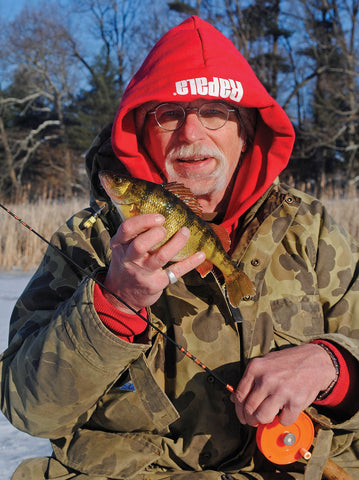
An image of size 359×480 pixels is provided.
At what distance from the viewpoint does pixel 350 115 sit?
2677 centimetres

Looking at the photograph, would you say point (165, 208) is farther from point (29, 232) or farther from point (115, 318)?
point (29, 232)

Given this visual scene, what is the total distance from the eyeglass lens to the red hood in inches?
2.4

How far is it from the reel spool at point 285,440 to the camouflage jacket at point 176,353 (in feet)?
0.20

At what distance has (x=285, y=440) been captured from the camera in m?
1.64

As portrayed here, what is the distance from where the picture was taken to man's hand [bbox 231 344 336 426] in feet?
5.19

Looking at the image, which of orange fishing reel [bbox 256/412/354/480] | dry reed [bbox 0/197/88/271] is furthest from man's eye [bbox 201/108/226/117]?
dry reed [bbox 0/197/88/271]

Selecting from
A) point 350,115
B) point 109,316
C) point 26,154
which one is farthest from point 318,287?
point 26,154

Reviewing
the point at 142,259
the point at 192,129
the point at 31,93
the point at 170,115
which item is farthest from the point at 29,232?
the point at 31,93

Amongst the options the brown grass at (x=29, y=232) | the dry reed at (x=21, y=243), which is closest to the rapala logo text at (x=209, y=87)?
the brown grass at (x=29, y=232)

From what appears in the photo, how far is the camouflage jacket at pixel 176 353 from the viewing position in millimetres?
1662

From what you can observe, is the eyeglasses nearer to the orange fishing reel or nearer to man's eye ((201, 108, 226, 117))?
man's eye ((201, 108, 226, 117))

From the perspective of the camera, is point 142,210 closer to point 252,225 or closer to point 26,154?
point 252,225

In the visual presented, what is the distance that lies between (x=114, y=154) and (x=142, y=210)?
0.91m

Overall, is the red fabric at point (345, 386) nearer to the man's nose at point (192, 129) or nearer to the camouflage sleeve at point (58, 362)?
the camouflage sleeve at point (58, 362)
